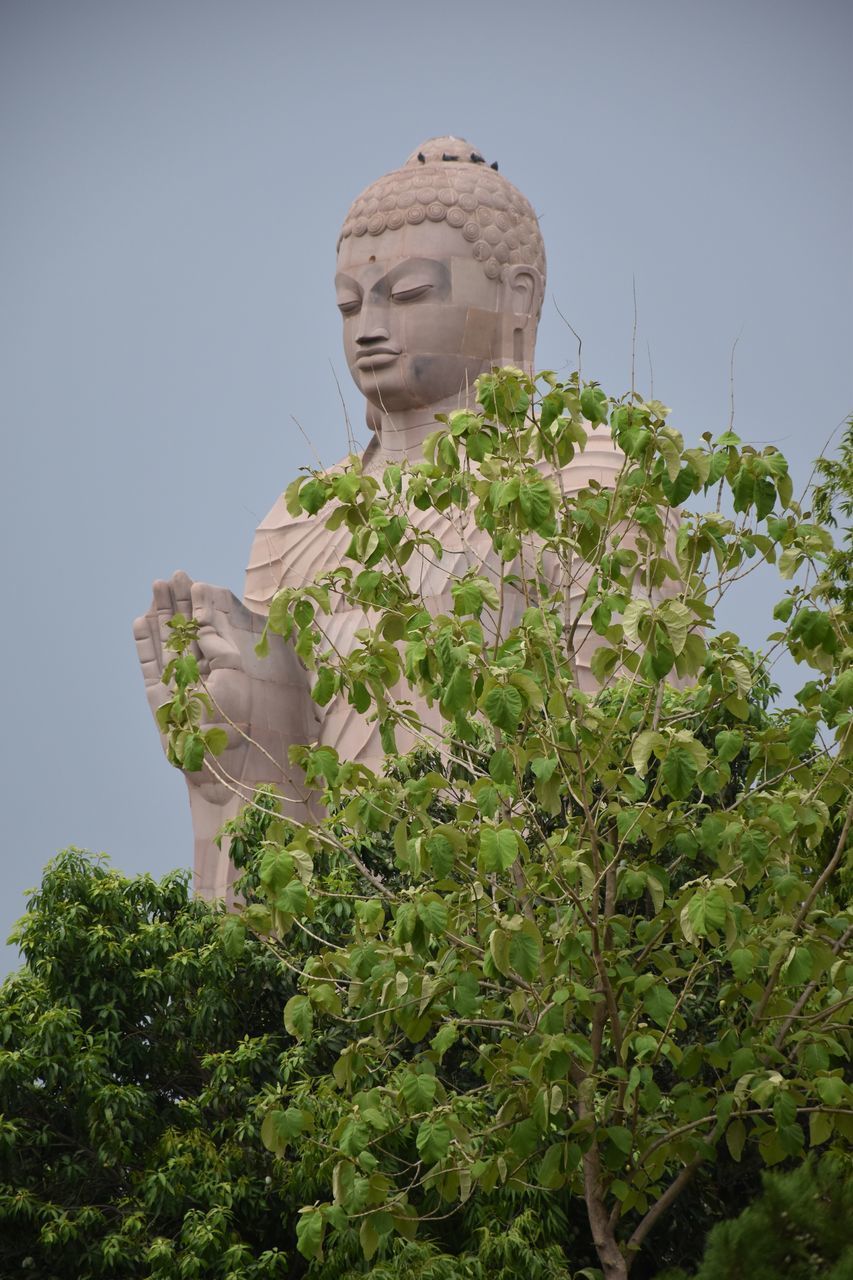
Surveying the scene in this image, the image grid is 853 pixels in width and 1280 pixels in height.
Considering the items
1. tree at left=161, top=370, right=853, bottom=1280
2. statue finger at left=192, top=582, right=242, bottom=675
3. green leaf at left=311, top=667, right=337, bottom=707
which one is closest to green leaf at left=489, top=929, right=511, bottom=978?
tree at left=161, top=370, right=853, bottom=1280

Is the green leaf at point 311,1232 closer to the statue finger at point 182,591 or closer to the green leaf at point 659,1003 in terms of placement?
the green leaf at point 659,1003

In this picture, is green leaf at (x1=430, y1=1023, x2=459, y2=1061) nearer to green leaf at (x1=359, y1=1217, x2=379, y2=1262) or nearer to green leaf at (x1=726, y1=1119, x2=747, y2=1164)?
green leaf at (x1=359, y1=1217, x2=379, y2=1262)

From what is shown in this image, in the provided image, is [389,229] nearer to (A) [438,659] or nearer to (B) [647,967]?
(B) [647,967]

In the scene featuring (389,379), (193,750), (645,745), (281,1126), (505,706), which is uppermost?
(389,379)

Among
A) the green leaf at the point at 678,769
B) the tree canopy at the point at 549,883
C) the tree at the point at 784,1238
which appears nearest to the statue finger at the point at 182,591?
the tree canopy at the point at 549,883

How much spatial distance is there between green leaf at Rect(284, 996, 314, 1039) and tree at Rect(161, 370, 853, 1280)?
1 centimetres

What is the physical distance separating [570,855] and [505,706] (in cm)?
91

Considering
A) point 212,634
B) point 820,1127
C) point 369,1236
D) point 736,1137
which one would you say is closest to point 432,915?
point 369,1236

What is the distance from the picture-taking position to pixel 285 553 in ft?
50.3

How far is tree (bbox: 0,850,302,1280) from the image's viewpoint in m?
10.2

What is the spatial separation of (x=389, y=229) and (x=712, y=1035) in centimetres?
647

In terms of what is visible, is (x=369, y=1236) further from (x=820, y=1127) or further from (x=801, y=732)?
(x=801, y=732)

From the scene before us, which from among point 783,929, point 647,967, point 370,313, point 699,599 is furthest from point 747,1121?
point 370,313

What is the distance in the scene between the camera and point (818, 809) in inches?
322
